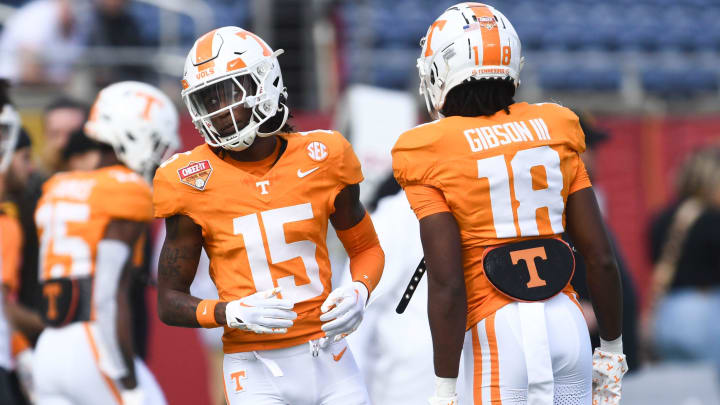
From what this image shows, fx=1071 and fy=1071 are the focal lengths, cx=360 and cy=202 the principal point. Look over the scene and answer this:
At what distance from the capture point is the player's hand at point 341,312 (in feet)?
10.9

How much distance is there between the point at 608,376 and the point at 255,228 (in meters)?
1.25

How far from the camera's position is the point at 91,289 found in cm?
455

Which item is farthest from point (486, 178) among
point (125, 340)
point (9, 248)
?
point (9, 248)

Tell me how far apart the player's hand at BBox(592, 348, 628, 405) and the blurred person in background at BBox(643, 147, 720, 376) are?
4.00 m

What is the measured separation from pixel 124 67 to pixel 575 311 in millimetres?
6051

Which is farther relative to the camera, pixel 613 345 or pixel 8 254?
pixel 8 254

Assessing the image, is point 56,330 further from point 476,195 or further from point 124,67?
point 124,67

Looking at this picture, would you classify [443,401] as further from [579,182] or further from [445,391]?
[579,182]

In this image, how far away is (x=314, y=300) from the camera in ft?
11.4

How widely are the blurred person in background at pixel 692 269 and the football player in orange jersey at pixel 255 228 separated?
4464mm

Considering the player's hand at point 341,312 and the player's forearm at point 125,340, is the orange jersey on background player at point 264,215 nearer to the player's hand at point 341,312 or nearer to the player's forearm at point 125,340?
the player's hand at point 341,312

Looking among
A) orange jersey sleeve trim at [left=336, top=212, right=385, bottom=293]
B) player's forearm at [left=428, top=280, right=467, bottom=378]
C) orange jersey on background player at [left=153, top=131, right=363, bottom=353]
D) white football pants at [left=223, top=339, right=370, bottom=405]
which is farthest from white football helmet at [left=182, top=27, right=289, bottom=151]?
player's forearm at [left=428, top=280, right=467, bottom=378]

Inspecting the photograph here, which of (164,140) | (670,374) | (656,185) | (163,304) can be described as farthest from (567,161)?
(656,185)

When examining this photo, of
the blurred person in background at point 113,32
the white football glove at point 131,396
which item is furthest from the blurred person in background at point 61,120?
the blurred person in background at point 113,32
